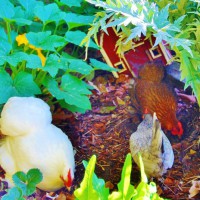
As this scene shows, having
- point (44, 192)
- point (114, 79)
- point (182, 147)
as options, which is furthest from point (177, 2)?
point (44, 192)

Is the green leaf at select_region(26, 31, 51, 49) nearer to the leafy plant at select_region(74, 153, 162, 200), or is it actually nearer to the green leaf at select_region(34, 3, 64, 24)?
the green leaf at select_region(34, 3, 64, 24)

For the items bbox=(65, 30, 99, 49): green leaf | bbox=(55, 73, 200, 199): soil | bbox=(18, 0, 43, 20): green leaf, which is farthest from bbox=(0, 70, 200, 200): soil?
bbox=(18, 0, 43, 20): green leaf

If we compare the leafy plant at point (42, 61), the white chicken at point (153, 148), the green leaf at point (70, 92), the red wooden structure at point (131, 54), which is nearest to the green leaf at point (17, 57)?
the leafy plant at point (42, 61)

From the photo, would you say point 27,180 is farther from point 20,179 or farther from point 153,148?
point 153,148

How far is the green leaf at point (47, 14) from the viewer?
1.17 meters

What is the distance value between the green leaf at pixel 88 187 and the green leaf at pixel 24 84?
0.28 metres

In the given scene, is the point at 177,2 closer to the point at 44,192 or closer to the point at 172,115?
the point at 172,115

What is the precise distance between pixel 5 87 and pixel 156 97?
0.36m

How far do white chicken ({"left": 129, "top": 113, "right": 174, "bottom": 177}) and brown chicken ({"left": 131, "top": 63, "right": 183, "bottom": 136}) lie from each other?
3 cm

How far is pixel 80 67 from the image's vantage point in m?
1.17

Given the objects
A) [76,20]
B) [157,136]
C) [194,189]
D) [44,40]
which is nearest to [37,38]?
[44,40]

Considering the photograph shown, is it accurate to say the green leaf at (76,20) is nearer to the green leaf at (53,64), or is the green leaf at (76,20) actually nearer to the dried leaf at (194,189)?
the green leaf at (53,64)

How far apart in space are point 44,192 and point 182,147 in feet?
1.13

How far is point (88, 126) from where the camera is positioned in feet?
3.91
